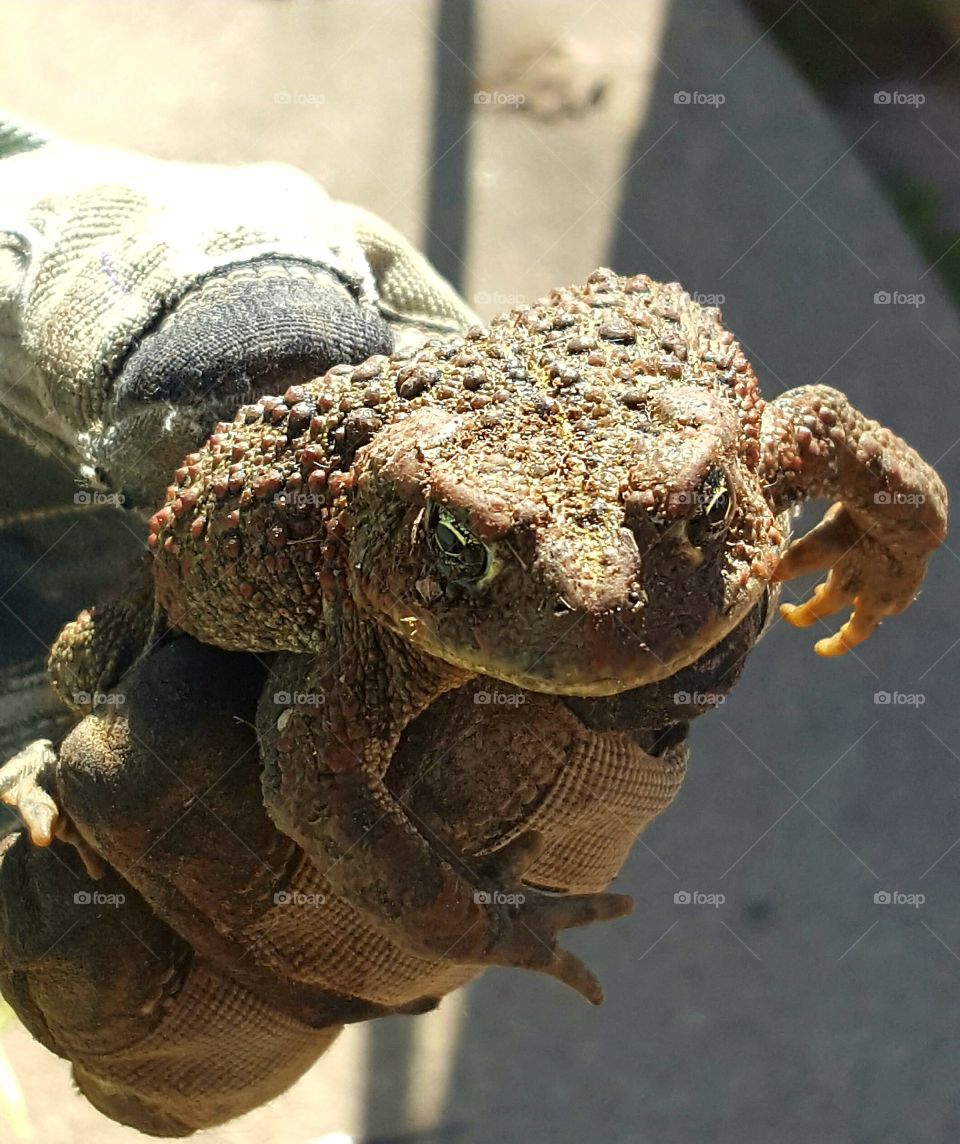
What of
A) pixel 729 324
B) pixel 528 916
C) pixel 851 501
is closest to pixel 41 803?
pixel 528 916

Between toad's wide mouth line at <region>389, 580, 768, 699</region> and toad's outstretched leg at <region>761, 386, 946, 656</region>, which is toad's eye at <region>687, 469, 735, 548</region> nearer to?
toad's wide mouth line at <region>389, 580, 768, 699</region>

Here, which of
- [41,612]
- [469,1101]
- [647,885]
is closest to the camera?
[41,612]

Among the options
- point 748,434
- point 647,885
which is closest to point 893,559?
point 748,434

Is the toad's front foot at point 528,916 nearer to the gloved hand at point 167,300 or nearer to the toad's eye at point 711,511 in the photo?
the toad's eye at point 711,511

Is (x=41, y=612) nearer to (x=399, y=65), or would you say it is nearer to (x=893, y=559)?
(x=893, y=559)

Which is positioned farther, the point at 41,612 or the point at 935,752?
the point at 935,752
